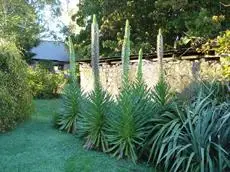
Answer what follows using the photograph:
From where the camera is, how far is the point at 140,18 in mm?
19375

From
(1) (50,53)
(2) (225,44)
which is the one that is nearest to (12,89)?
(2) (225,44)

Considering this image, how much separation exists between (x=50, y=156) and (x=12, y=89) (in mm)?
→ 4373

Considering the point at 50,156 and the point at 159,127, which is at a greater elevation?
the point at 159,127

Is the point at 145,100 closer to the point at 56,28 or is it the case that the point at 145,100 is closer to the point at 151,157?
the point at 151,157

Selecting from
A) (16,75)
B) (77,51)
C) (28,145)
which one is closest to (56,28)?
(77,51)

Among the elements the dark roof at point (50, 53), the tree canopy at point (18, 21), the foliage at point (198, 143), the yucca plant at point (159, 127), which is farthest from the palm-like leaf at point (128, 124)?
the dark roof at point (50, 53)

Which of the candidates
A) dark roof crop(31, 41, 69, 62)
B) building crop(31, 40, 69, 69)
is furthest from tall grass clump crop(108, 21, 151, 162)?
dark roof crop(31, 41, 69, 62)

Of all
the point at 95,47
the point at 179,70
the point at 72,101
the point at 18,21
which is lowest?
the point at 72,101

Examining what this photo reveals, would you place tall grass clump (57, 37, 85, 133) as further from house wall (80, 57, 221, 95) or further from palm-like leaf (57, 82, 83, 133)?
house wall (80, 57, 221, 95)

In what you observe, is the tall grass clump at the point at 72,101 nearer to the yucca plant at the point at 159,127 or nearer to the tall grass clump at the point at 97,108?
the tall grass clump at the point at 97,108

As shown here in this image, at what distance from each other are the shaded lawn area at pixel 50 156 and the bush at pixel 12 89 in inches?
30.9

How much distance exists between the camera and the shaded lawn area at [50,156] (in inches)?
257

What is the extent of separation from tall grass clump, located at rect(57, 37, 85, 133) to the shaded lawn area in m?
0.29

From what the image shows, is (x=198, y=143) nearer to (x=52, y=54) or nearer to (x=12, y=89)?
(x=12, y=89)
